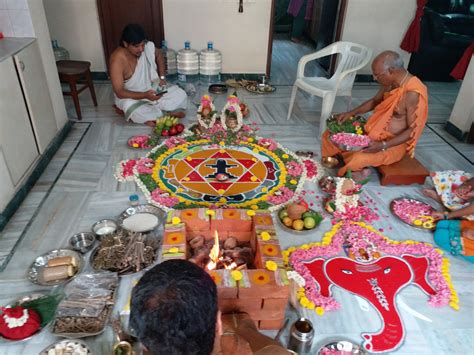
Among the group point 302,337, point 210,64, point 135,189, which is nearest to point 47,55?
point 135,189

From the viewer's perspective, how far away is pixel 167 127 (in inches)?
177

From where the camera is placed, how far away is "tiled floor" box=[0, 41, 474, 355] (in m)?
2.38

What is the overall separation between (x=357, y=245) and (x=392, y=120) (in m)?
1.41

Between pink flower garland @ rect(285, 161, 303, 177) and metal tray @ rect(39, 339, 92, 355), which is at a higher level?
metal tray @ rect(39, 339, 92, 355)

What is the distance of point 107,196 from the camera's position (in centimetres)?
346

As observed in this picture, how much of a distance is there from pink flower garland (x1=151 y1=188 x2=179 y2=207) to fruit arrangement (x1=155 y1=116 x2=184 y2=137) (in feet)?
3.73

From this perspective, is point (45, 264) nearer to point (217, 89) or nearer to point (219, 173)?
point (219, 173)

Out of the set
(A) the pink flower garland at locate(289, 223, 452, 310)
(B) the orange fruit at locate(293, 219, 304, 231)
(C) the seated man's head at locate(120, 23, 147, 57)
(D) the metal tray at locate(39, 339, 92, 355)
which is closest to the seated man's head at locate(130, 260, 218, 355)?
(D) the metal tray at locate(39, 339, 92, 355)

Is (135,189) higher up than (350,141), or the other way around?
(350,141)

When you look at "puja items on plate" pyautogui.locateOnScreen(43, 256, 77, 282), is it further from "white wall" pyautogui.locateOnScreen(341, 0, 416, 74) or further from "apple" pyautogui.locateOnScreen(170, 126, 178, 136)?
"white wall" pyautogui.locateOnScreen(341, 0, 416, 74)

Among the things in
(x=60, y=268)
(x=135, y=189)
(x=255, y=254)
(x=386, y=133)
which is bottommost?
(x=135, y=189)

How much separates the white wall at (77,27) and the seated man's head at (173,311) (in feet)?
18.3

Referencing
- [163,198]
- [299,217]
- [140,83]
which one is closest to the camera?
[299,217]

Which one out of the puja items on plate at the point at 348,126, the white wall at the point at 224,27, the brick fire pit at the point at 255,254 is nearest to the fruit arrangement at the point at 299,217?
the brick fire pit at the point at 255,254
